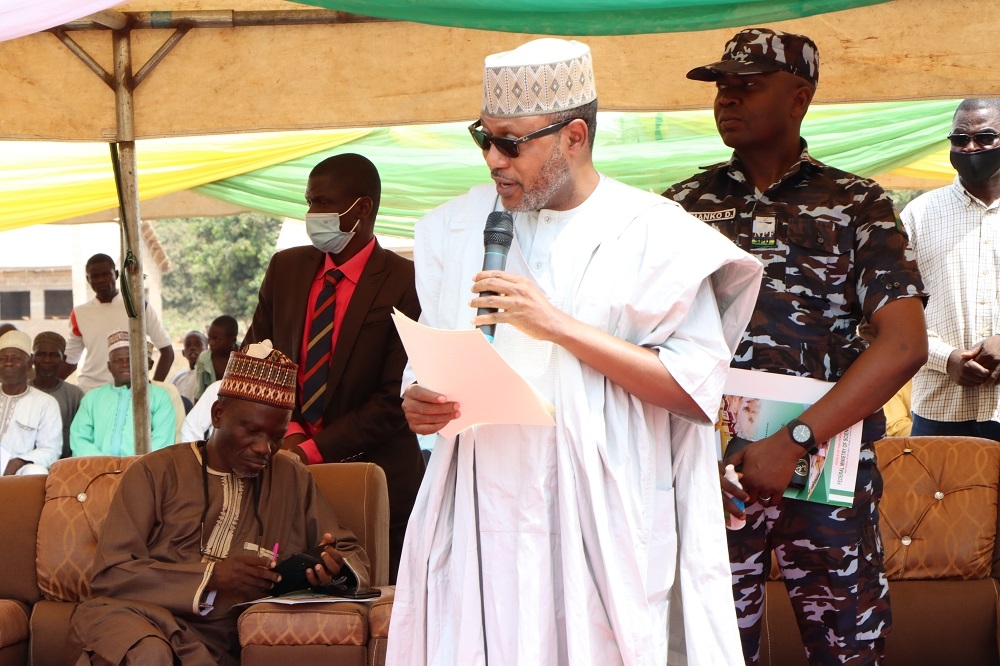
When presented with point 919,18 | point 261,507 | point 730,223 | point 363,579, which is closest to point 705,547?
point 730,223

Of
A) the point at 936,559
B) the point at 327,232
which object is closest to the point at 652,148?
the point at 936,559

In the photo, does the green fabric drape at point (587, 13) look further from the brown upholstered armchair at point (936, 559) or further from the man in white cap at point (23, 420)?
the man in white cap at point (23, 420)

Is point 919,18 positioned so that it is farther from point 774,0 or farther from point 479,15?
point 479,15

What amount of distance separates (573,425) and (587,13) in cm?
249

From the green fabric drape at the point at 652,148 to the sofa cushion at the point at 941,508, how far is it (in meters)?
5.48

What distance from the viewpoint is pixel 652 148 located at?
11055mm

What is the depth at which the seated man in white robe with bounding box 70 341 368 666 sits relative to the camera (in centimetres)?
419

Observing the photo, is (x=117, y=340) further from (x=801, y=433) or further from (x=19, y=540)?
(x=801, y=433)

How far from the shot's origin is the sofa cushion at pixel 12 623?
4.75 m

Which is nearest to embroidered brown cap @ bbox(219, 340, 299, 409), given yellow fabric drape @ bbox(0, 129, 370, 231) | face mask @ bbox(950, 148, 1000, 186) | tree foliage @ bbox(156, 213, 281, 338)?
face mask @ bbox(950, 148, 1000, 186)

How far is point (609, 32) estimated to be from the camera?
463cm

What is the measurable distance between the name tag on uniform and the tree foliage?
3481 centimetres

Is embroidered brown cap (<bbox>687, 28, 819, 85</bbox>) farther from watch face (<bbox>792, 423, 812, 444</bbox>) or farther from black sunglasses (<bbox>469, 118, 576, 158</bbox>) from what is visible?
watch face (<bbox>792, 423, 812, 444</bbox>)

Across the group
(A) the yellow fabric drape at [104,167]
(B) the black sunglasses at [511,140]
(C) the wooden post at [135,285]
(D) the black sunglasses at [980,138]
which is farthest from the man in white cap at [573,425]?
(A) the yellow fabric drape at [104,167]
